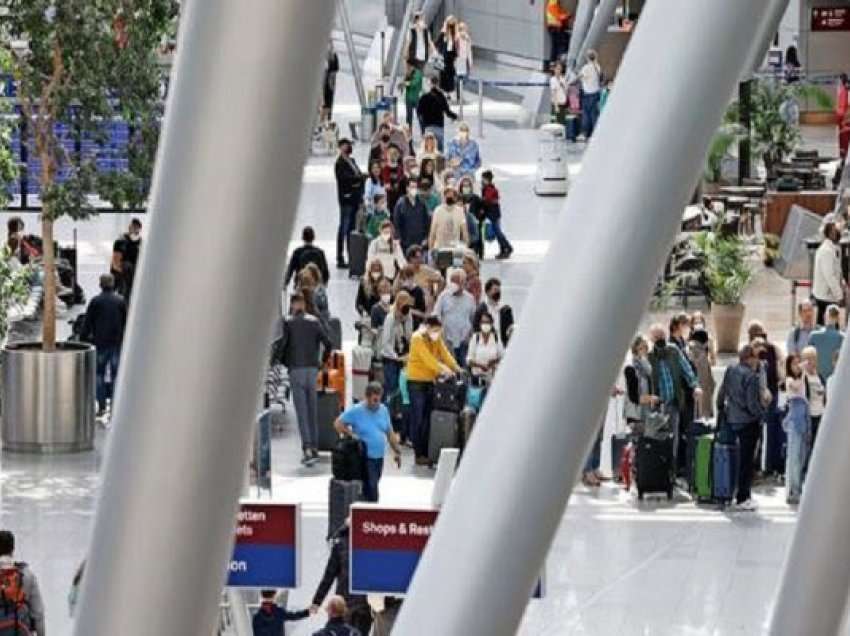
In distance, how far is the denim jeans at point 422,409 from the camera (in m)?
22.5

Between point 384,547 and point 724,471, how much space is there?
7364mm

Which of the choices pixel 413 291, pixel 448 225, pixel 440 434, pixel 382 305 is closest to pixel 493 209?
pixel 448 225

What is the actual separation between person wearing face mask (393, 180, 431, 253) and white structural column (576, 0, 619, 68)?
1833cm

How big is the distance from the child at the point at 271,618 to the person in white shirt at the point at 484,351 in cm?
708

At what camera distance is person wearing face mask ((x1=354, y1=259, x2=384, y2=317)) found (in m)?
26.0

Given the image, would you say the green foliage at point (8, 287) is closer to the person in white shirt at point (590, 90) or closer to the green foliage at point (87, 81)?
the green foliage at point (87, 81)

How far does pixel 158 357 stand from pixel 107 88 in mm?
18905

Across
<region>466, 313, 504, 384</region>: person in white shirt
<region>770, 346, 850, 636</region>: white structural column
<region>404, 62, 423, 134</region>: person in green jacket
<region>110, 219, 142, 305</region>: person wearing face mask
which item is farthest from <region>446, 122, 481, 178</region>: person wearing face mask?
<region>770, 346, 850, 636</region>: white structural column

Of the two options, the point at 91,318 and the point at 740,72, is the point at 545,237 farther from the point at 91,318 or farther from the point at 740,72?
the point at 740,72

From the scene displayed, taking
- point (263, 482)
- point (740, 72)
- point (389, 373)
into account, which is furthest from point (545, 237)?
point (740, 72)

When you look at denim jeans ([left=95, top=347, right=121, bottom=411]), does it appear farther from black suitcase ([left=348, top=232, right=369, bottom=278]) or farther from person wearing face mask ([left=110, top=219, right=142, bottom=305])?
black suitcase ([left=348, top=232, right=369, bottom=278])

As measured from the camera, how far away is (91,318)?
23.5m

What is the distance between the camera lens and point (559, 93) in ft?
152

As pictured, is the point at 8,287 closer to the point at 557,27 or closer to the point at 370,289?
the point at 370,289
